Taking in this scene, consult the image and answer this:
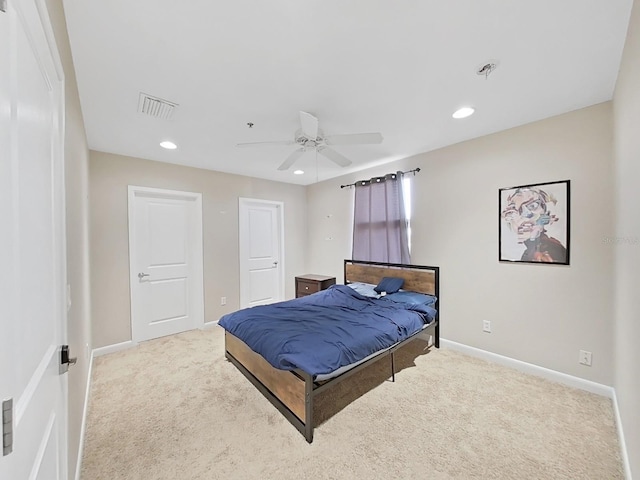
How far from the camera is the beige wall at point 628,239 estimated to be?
1417 millimetres

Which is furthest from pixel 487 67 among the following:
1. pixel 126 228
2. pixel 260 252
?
pixel 126 228

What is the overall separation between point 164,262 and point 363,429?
333 cm

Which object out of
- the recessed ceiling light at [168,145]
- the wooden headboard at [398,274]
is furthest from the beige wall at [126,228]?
the wooden headboard at [398,274]

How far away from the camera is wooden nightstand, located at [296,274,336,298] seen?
454 centimetres

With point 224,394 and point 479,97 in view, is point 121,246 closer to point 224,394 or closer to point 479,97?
point 224,394

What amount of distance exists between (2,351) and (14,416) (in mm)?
174

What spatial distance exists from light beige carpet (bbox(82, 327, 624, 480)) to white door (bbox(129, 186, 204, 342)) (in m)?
0.98

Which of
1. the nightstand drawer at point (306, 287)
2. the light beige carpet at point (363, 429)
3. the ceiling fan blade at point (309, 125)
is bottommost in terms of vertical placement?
the light beige carpet at point (363, 429)

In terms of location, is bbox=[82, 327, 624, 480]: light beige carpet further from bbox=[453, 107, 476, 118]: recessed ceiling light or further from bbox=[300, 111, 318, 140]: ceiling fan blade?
bbox=[453, 107, 476, 118]: recessed ceiling light

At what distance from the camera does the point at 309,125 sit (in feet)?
7.22

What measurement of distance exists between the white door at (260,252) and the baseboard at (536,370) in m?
2.98

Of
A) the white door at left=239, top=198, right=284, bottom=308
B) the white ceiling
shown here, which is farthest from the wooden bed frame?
the white ceiling

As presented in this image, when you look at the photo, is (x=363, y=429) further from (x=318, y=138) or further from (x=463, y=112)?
(x=463, y=112)

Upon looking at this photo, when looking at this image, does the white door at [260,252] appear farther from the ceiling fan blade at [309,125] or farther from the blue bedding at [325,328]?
the ceiling fan blade at [309,125]
